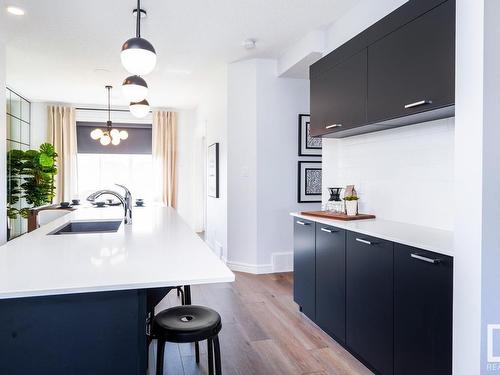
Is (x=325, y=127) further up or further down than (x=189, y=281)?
further up

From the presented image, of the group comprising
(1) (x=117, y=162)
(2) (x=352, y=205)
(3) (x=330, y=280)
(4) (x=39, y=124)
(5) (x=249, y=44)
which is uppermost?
(5) (x=249, y=44)

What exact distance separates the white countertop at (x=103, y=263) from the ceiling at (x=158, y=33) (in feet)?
7.04

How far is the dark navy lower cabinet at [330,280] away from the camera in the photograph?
98.7 inches

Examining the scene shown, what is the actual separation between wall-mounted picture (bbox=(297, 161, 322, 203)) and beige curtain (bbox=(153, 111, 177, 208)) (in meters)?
3.84

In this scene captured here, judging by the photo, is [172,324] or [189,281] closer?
[189,281]

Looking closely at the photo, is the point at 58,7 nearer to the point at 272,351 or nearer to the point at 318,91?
the point at 318,91

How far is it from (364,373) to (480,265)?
1.10m

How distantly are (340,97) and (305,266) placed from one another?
139 centimetres

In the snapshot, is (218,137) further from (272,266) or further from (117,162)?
(117,162)

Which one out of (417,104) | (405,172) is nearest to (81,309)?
(417,104)

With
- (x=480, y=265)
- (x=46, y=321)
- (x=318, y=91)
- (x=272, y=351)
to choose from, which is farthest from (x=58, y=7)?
(x=480, y=265)

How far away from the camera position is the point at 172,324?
5.25 ft

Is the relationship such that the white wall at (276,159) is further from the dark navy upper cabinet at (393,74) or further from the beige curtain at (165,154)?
the beige curtain at (165,154)

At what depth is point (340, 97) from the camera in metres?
2.86
